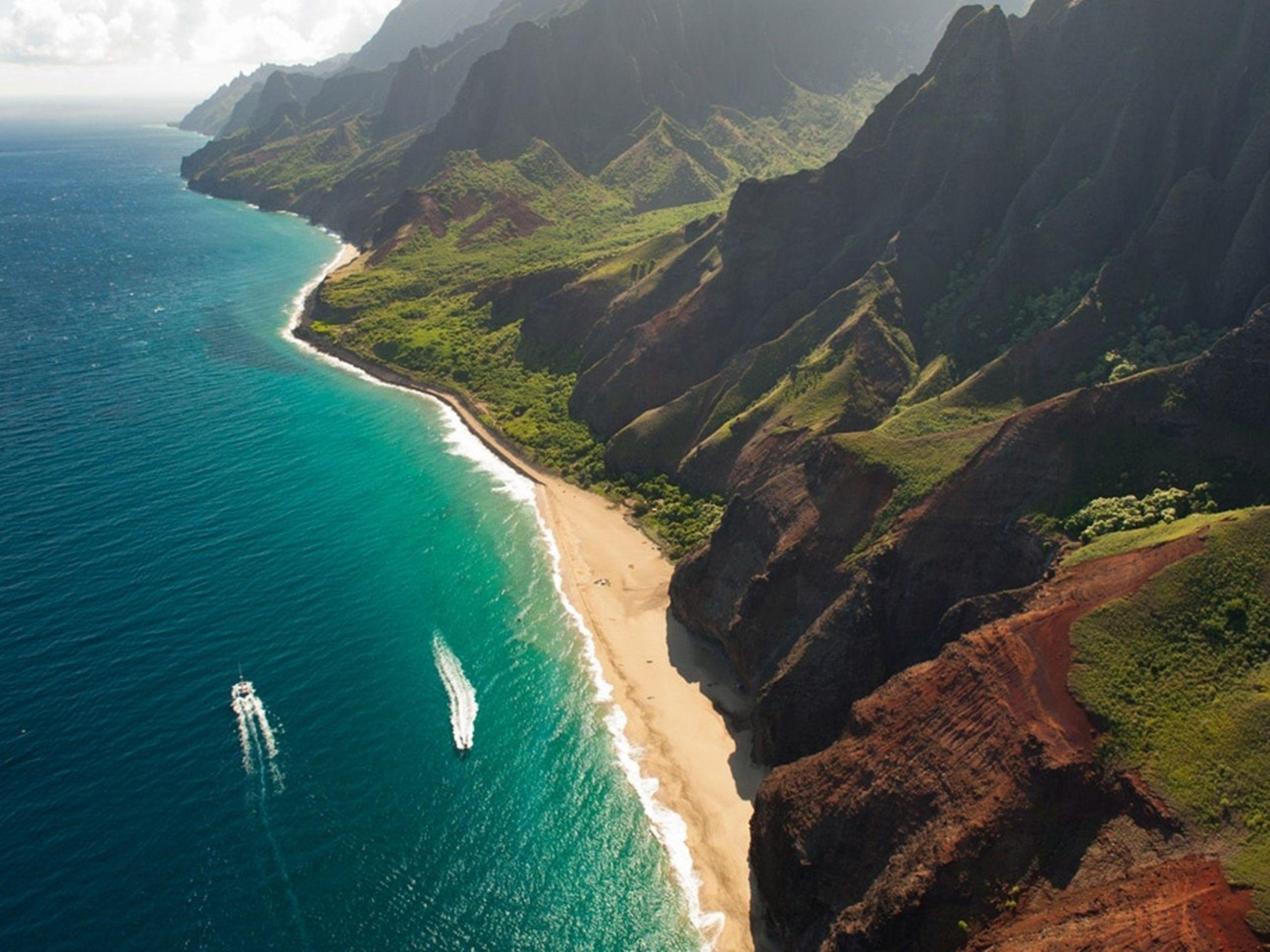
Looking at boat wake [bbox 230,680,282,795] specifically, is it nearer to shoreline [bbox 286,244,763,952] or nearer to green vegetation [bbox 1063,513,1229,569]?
shoreline [bbox 286,244,763,952]

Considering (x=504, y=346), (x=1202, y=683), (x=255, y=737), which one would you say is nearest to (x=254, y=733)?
(x=255, y=737)

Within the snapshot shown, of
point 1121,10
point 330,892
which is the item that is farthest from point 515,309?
point 330,892

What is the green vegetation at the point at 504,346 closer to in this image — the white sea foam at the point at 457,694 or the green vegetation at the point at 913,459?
the green vegetation at the point at 913,459

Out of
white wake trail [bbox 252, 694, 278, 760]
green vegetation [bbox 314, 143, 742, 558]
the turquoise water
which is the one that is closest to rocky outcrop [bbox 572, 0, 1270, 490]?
green vegetation [bbox 314, 143, 742, 558]

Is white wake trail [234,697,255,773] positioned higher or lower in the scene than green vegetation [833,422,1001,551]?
lower

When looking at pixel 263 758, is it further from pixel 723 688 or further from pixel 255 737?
pixel 723 688
